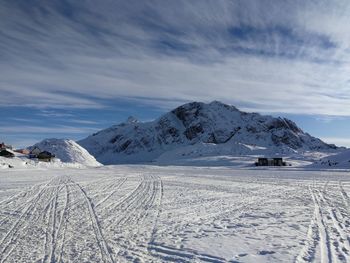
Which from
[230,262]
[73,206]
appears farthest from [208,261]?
[73,206]

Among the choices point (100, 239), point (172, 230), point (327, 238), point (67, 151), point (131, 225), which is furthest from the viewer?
point (67, 151)

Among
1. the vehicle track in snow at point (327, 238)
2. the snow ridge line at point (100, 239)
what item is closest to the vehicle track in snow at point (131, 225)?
the snow ridge line at point (100, 239)

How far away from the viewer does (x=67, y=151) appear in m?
125

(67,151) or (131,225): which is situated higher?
(67,151)

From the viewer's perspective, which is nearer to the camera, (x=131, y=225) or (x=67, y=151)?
(x=131, y=225)

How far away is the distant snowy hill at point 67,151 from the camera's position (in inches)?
4601

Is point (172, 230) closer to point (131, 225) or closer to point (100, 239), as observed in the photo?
point (131, 225)

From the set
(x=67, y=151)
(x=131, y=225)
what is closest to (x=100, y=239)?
(x=131, y=225)

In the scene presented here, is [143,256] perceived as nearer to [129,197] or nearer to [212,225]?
[212,225]

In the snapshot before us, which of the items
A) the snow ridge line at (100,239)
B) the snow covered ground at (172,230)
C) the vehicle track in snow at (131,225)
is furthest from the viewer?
the vehicle track in snow at (131,225)

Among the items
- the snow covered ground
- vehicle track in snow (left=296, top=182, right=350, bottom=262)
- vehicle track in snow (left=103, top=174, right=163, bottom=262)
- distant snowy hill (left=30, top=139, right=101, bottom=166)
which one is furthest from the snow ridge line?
distant snowy hill (left=30, top=139, right=101, bottom=166)

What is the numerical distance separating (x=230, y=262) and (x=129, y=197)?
34.2 feet

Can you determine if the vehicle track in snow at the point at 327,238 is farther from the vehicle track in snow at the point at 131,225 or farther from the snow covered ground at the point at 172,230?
the vehicle track in snow at the point at 131,225

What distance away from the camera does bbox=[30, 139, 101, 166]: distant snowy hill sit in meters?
117
